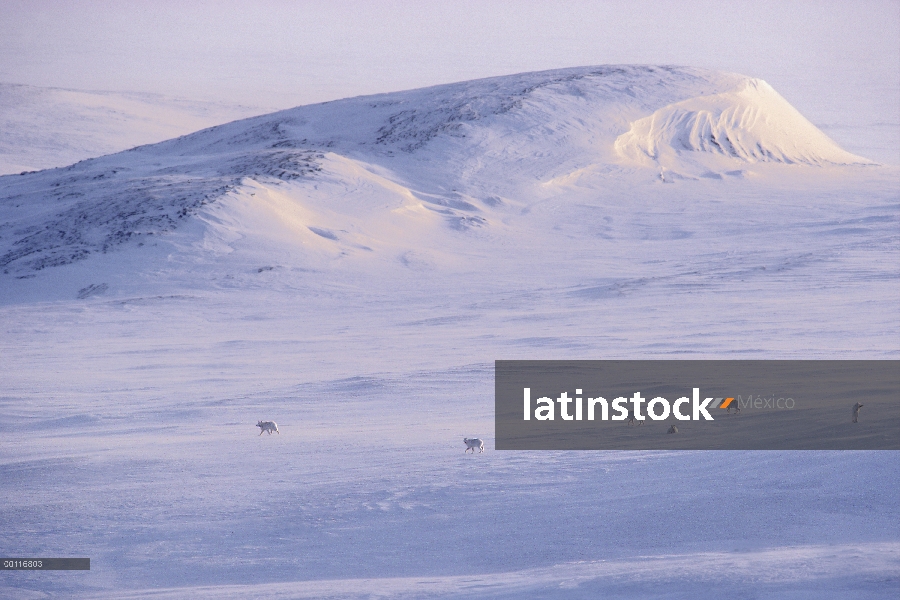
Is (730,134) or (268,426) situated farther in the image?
(730,134)

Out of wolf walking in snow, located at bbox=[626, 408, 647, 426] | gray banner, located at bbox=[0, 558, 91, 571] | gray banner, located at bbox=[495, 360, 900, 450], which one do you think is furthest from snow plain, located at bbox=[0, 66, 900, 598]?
wolf walking in snow, located at bbox=[626, 408, 647, 426]

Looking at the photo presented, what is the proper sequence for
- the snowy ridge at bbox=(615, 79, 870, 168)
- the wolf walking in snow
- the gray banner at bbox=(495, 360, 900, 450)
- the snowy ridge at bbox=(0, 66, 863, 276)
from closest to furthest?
the gray banner at bbox=(495, 360, 900, 450), the wolf walking in snow, the snowy ridge at bbox=(0, 66, 863, 276), the snowy ridge at bbox=(615, 79, 870, 168)

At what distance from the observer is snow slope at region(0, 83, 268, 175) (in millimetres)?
78062

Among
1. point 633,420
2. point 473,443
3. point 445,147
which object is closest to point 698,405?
point 633,420

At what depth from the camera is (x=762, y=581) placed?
6.53m

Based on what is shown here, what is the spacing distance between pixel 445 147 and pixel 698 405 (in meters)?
31.9

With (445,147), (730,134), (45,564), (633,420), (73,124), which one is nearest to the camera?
(45,564)

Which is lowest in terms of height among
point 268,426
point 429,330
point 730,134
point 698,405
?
point 268,426

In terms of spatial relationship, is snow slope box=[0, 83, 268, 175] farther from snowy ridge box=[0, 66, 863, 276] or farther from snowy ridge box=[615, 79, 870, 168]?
snowy ridge box=[615, 79, 870, 168]

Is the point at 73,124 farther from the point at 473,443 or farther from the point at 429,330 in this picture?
the point at 473,443

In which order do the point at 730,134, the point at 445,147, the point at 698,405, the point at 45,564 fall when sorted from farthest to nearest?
the point at 730,134 < the point at 445,147 < the point at 698,405 < the point at 45,564

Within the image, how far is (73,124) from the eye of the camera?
293 feet

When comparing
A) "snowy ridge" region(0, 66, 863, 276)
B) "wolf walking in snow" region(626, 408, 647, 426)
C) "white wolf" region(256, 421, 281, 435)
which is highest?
"snowy ridge" region(0, 66, 863, 276)

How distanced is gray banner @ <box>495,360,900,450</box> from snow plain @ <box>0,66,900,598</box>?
0.55 meters
